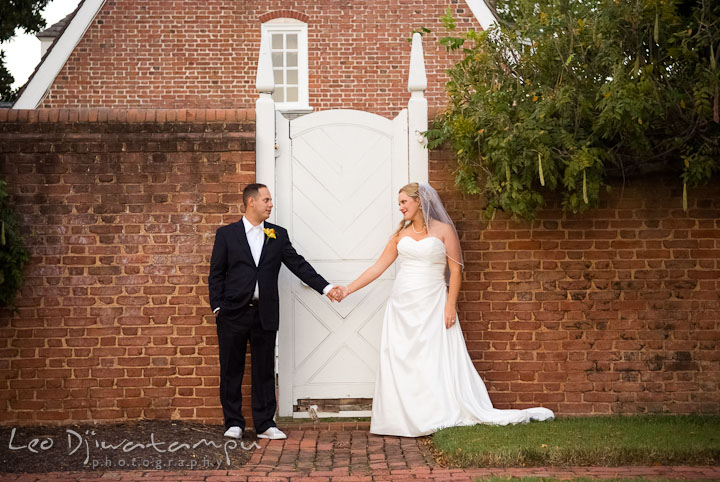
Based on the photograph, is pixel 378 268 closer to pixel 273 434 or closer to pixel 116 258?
pixel 273 434

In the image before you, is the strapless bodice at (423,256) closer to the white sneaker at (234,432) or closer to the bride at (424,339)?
the bride at (424,339)

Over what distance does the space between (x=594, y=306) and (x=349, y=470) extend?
2847 mm

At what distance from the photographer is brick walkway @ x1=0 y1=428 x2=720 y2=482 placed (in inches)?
196

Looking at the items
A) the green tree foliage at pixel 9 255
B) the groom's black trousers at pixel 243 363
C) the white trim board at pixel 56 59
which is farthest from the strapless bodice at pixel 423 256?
the white trim board at pixel 56 59

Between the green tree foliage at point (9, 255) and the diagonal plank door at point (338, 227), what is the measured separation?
2.23m

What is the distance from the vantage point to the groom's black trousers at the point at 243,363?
6246 millimetres

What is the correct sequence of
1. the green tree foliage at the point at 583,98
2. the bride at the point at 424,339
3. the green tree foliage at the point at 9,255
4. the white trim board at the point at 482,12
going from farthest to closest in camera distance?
the white trim board at the point at 482,12 → the green tree foliage at the point at 9,255 → the bride at the point at 424,339 → the green tree foliage at the point at 583,98

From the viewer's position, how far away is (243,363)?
21.0 ft

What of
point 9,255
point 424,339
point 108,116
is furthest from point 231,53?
point 424,339

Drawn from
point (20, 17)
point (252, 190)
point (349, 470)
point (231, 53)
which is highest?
point (20, 17)

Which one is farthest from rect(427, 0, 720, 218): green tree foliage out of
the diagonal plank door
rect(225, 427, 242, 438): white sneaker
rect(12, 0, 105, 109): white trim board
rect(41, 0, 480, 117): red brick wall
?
rect(12, 0, 105, 109): white trim board

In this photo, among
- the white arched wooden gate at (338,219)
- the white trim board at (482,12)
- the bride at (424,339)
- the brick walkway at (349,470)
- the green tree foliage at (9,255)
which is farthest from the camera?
the white trim board at (482,12)

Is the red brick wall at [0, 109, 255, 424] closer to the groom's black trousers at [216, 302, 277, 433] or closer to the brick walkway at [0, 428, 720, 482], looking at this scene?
the groom's black trousers at [216, 302, 277, 433]

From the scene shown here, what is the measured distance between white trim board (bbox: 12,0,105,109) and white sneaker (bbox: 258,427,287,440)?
8.47 metres
